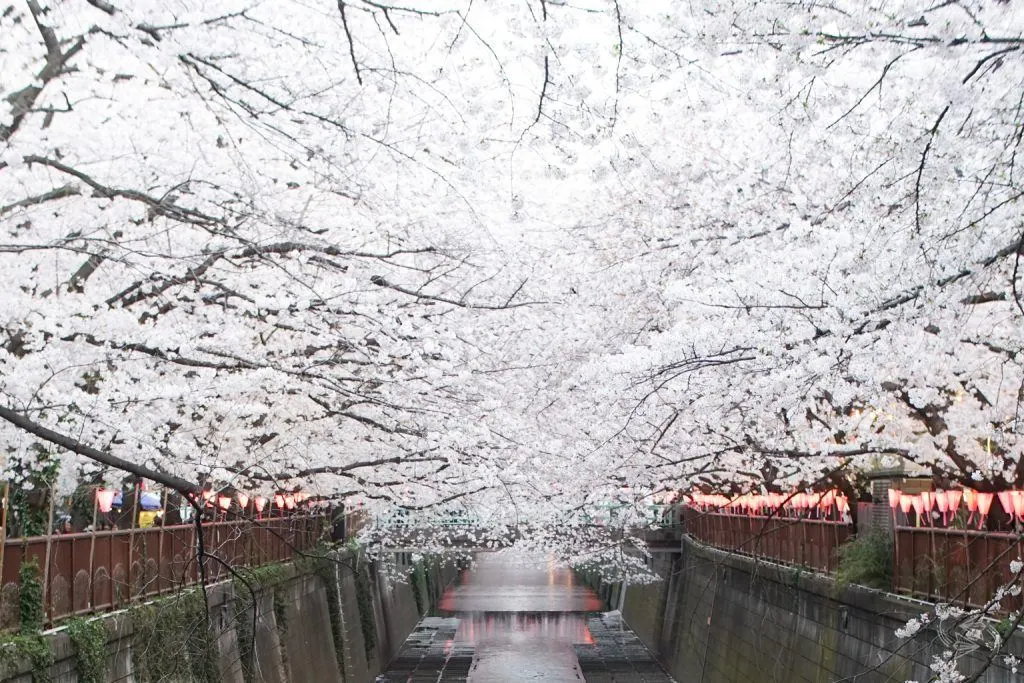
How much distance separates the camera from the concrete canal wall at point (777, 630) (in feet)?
50.8

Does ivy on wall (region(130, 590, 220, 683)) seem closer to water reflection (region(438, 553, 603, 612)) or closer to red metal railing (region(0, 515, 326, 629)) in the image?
red metal railing (region(0, 515, 326, 629))

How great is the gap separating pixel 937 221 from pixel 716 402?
3.71 meters

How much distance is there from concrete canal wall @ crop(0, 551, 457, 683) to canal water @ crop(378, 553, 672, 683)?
1.40m

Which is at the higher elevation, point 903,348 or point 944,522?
point 903,348

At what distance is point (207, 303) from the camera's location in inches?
508

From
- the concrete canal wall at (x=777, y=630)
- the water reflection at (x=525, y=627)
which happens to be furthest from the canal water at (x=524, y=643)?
the concrete canal wall at (x=777, y=630)

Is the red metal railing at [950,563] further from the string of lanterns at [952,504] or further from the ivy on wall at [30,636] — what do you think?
the ivy on wall at [30,636]

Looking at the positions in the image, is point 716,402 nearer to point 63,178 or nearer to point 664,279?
point 664,279

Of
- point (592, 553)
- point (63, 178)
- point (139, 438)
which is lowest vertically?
point (592, 553)

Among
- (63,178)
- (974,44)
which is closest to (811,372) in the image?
(974,44)

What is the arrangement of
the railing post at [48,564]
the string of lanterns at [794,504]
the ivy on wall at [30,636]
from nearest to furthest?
1. the ivy on wall at [30,636]
2. the railing post at [48,564]
3. the string of lanterns at [794,504]

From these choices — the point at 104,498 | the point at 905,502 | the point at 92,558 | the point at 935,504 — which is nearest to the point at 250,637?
the point at 104,498

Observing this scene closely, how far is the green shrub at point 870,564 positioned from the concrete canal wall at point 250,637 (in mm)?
8492

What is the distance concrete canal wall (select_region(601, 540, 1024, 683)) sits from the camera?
15484mm
